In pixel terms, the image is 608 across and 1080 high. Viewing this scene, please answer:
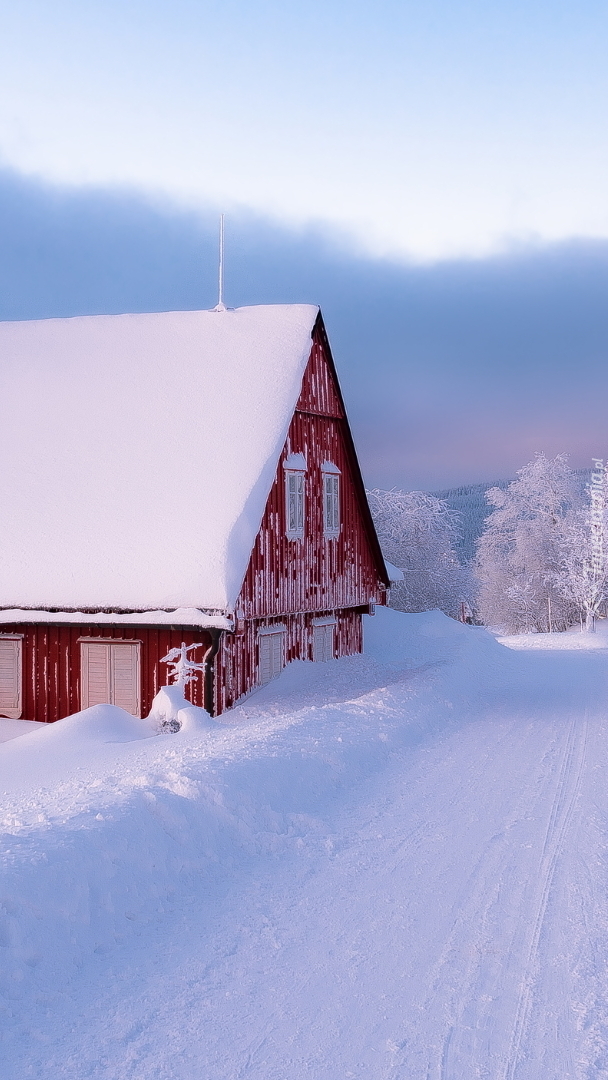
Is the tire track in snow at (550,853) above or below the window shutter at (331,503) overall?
below

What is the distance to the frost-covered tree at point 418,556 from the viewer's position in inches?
1753

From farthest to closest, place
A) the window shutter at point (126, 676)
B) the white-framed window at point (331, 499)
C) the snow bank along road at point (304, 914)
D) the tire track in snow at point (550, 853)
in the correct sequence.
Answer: the white-framed window at point (331, 499)
the window shutter at point (126, 676)
the tire track in snow at point (550, 853)
the snow bank along road at point (304, 914)

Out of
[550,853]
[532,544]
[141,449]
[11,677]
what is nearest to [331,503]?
[141,449]

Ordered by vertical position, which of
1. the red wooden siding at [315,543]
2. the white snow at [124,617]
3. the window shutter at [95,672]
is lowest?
the window shutter at [95,672]

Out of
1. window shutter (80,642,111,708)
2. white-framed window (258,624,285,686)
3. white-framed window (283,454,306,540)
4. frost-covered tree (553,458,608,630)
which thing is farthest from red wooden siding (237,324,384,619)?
frost-covered tree (553,458,608,630)

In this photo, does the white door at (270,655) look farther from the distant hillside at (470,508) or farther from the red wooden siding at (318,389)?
the distant hillside at (470,508)

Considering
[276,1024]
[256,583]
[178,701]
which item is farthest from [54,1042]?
[256,583]

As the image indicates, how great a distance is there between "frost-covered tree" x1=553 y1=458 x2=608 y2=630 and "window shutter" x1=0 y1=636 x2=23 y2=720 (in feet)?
124

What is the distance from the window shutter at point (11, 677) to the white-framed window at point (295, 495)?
5.95m

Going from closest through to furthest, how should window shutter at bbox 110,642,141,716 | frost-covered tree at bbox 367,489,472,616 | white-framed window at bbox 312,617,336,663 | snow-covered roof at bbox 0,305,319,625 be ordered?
snow-covered roof at bbox 0,305,319,625 → window shutter at bbox 110,642,141,716 → white-framed window at bbox 312,617,336,663 → frost-covered tree at bbox 367,489,472,616

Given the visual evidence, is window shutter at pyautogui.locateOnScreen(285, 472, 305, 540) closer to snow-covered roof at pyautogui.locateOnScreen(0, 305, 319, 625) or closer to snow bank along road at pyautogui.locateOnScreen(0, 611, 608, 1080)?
snow-covered roof at pyautogui.locateOnScreen(0, 305, 319, 625)

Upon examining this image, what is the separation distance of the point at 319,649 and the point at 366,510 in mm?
4025

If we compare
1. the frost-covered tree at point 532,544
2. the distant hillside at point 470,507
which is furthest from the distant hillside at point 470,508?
the frost-covered tree at point 532,544

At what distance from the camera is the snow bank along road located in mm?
4648
